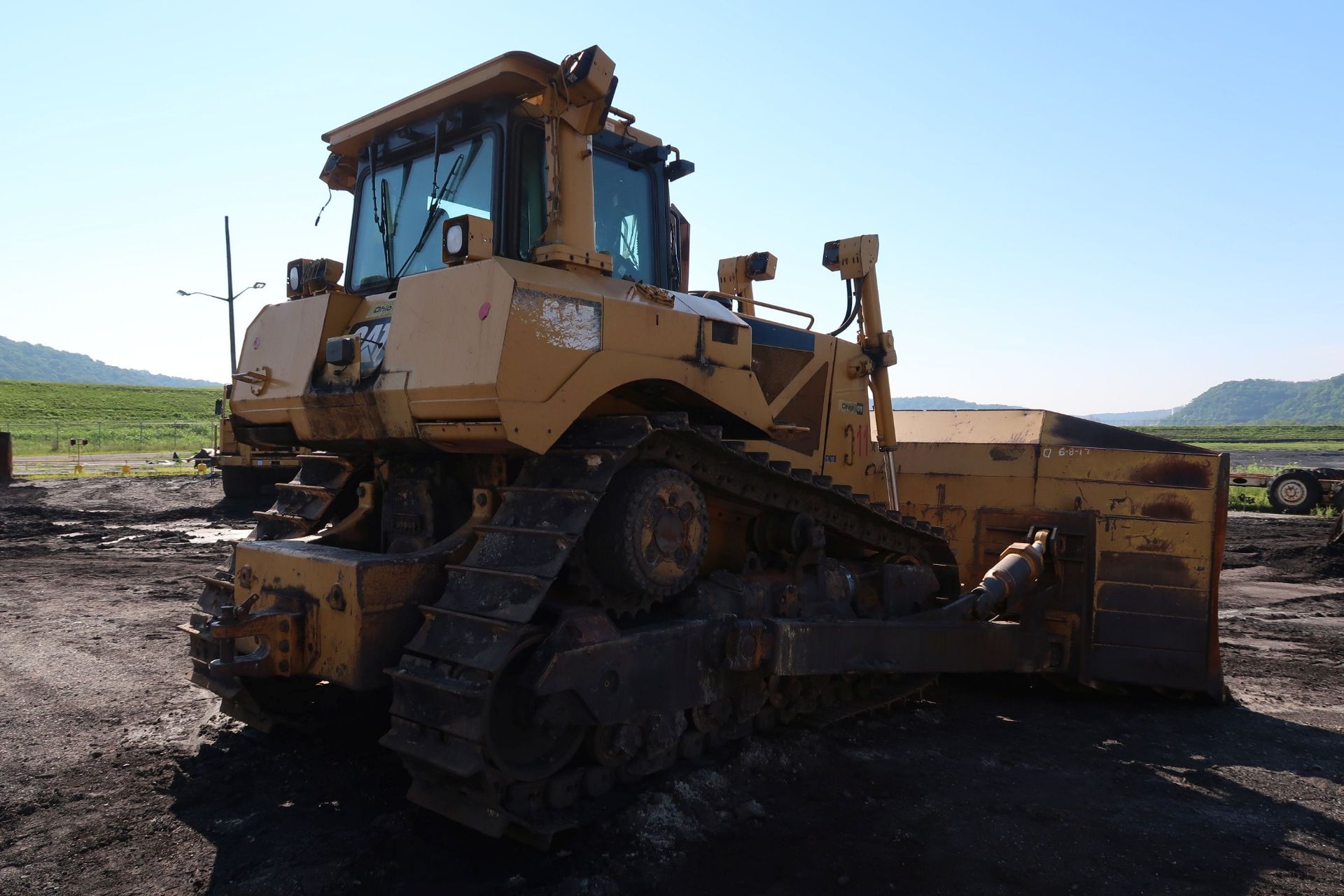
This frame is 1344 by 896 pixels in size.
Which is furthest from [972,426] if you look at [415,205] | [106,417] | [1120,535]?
[106,417]

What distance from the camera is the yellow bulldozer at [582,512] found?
4000 mm

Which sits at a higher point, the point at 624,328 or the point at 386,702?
the point at 624,328

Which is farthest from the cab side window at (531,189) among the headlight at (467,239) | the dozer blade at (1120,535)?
the dozer blade at (1120,535)

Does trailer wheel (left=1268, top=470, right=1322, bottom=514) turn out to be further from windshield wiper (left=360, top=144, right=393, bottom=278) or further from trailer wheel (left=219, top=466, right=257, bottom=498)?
windshield wiper (left=360, top=144, right=393, bottom=278)

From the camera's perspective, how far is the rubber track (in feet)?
12.0

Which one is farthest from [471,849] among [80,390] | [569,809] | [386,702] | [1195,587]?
[80,390]

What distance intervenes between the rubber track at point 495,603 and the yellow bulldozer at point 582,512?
0.02 metres

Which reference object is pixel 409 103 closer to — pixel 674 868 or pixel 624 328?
pixel 624 328

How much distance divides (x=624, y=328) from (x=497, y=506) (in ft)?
3.50

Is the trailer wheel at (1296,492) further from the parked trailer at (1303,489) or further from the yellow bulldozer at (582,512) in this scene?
the yellow bulldozer at (582,512)

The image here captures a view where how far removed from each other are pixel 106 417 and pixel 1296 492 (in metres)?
68.0

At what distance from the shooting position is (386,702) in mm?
5863

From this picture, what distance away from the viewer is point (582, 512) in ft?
13.1

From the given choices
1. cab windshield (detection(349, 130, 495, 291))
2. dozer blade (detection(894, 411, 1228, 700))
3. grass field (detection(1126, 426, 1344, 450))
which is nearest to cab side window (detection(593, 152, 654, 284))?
cab windshield (detection(349, 130, 495, 291))
